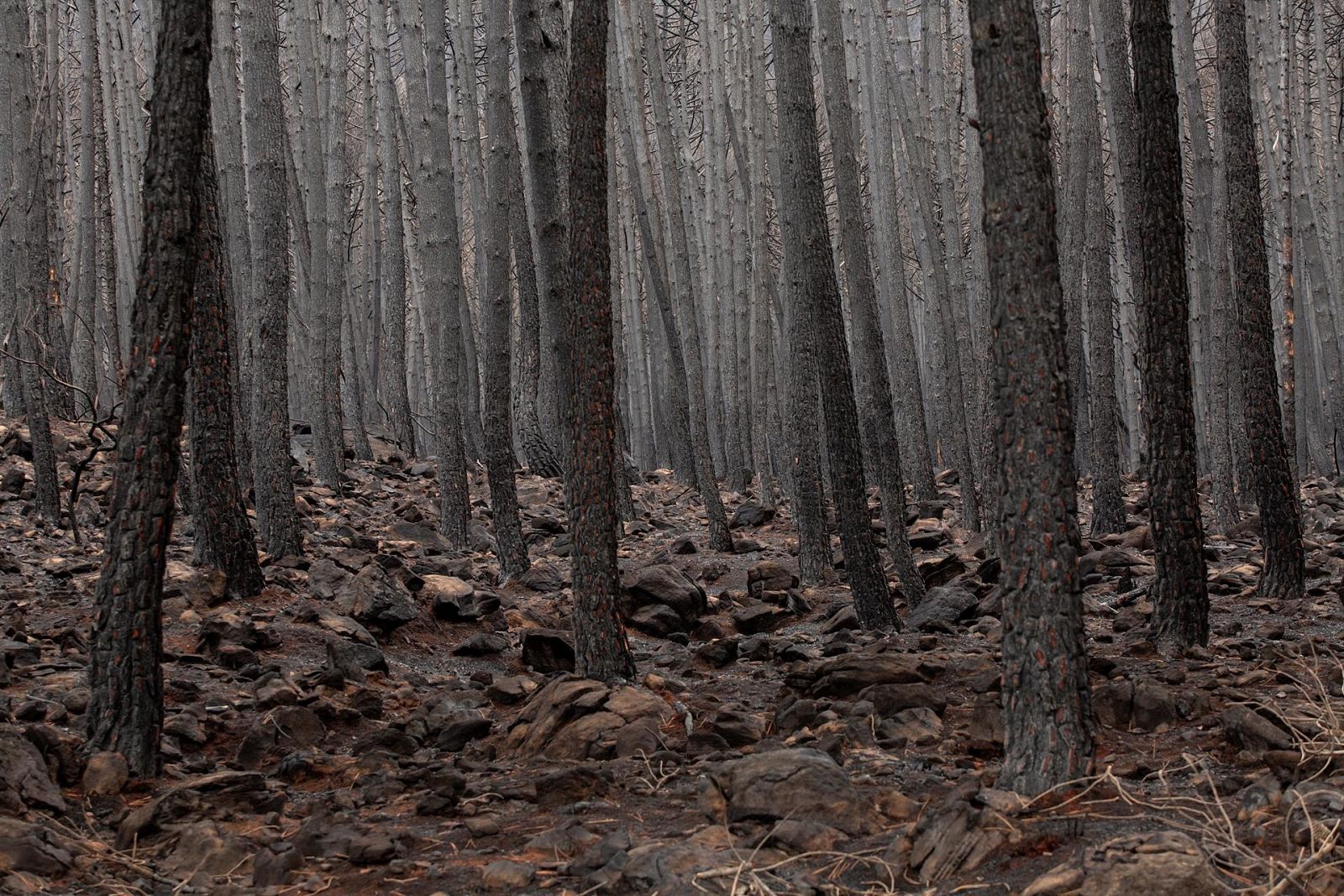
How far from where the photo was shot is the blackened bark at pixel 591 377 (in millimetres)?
5598

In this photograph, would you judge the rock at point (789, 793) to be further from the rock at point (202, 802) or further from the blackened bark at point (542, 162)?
the blackened bark at point (542, 162)

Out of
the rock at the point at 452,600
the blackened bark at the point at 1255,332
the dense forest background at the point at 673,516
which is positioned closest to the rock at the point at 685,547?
the dense forest background at the point at 673,516

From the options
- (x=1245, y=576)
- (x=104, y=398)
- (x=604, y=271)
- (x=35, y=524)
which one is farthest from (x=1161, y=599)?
(x=104, y=398)

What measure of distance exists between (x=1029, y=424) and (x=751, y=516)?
8.78 meters

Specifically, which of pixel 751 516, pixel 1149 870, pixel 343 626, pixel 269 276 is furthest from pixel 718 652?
pixel 751 516

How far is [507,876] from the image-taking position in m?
3.50

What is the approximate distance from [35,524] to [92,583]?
155 centimetres

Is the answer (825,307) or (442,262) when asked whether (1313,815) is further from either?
(442,262)

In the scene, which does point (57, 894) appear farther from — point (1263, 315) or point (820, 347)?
point (1263, 315)

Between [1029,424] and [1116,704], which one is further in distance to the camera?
[1116,704]

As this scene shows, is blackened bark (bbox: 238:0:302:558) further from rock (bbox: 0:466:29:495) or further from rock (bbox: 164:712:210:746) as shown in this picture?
rock (bbox: 164:712:210:746)

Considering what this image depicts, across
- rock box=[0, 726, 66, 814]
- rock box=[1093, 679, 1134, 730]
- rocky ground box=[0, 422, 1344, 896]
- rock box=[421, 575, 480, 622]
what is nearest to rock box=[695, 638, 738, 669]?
rocky ground box=[0, 422, 1344, 896]

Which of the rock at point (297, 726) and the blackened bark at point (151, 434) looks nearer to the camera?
the blackened bark at point (151, 434)

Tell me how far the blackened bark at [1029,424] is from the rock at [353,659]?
A: 3387 mm
